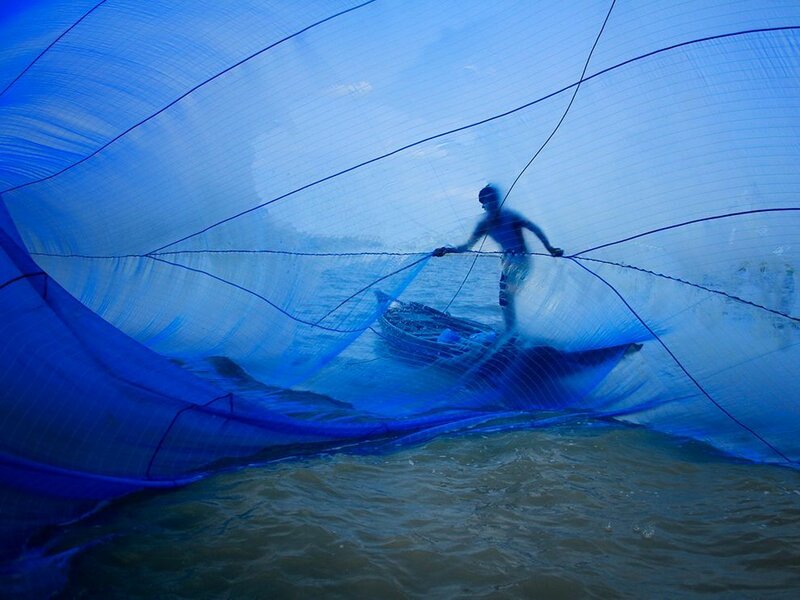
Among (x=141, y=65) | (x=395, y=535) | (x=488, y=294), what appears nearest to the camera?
(x=395, y=535)

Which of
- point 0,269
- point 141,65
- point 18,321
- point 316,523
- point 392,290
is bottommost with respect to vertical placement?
point 316,523

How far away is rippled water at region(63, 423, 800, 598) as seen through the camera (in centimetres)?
279

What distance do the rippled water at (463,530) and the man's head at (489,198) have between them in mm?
1552

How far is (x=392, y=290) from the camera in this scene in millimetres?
4539

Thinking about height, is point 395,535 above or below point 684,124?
below

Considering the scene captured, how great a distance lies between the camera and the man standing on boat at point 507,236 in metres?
4.50

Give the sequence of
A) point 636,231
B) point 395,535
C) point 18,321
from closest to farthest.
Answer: point 18,321 < point 395,535 < point 636,231

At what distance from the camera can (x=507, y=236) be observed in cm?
453

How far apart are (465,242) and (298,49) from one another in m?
1.58

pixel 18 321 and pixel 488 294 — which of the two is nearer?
pixel 18 321

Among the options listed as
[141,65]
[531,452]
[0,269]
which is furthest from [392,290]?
[0,269]

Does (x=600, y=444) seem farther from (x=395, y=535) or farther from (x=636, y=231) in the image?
(x=395, y=535)

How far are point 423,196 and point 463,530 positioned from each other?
2.13 m

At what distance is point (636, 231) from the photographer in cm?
440
